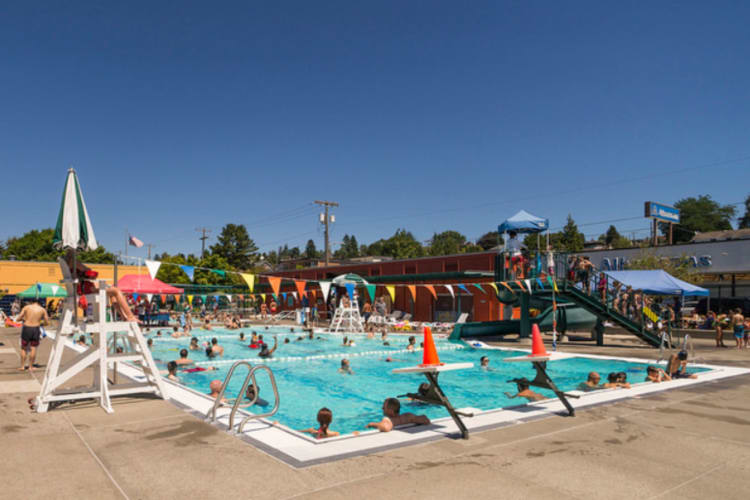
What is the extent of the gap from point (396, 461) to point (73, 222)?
6268 mm

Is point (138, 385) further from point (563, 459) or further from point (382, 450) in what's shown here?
point (563, 459)

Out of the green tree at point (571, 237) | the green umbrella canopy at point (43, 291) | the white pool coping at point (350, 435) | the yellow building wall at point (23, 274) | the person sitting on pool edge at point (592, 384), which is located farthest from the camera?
the green tree at point (571, 237)

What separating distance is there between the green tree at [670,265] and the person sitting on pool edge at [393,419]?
2865cm

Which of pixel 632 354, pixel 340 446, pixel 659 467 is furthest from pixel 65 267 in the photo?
pixel 632 354

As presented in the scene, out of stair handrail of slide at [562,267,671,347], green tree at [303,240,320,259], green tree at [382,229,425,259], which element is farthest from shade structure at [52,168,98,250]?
green tree at [303,240,320,259]

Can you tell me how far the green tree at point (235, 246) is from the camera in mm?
71750

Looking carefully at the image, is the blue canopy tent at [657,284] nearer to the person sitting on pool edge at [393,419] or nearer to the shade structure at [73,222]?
the person sitting on pool edge at [393,419]

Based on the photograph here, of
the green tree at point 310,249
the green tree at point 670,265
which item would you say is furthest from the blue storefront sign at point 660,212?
the green tree at point 310,249

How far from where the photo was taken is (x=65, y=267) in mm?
7812

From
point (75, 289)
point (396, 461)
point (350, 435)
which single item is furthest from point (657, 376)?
point (75, 289)

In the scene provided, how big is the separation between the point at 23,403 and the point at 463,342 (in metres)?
17.1

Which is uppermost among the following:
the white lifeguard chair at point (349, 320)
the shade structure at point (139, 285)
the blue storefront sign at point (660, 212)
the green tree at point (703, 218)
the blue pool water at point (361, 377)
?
the green tree at point (703, 218)

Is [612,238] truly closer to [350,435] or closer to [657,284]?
[657,284]

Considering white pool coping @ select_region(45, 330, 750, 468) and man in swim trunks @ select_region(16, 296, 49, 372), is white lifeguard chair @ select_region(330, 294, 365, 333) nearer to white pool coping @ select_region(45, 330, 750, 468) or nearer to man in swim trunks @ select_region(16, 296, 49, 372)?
man in swim trunks @ select_region(16, 296, 49, 372)
